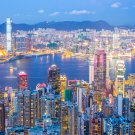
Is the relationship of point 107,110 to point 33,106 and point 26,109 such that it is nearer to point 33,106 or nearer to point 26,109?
point 33,106

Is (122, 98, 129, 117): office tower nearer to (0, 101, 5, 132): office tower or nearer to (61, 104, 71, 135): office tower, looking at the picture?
(61, 104, 71, 135): office tower

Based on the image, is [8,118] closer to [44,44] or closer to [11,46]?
[11,46]

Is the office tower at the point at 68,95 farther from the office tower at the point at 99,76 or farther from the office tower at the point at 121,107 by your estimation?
the office tower at the point at 121,107

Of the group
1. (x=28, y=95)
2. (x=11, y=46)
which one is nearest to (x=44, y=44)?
(x=11, y=46)

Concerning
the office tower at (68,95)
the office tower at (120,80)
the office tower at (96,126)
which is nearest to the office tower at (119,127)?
the office tower at (96,126)

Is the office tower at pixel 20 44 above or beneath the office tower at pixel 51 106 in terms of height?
above

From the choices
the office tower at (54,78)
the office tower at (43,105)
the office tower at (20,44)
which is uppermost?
the office tower at (20,44)

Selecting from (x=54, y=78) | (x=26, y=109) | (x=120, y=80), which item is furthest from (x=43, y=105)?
(x=120, y=80)

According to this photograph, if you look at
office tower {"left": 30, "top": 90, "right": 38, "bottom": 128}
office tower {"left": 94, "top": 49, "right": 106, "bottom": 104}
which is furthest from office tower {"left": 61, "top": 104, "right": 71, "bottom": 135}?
office tower {"left": 94, "top": 49, "right": 106, "bottom": 104}

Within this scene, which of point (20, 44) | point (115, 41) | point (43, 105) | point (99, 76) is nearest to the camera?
point (43, 105)

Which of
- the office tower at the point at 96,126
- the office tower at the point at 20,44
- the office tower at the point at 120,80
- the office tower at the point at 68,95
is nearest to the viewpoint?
the office tower at the point at 96,126
